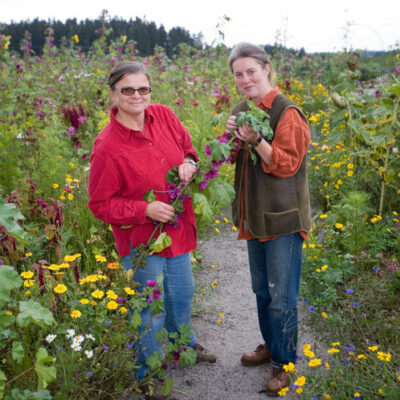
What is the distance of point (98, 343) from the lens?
94.7 inches

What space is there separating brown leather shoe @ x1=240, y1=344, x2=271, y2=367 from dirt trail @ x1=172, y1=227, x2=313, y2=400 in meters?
0.04

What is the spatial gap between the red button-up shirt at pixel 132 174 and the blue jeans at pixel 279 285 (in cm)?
48

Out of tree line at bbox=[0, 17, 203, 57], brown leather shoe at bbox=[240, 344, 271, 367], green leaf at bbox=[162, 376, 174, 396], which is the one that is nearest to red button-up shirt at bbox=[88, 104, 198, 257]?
green leaf at bbox=[162, 376, 174, 396]

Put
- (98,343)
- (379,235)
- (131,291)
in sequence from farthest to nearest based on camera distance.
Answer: (379,235), (98,343), (131,291)

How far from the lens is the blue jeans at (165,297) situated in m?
2.41

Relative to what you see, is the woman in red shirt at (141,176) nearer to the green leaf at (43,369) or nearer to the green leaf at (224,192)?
the green leaf at (224,192)

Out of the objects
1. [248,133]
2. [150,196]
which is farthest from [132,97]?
[248,133]

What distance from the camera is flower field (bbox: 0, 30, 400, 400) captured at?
2092mm

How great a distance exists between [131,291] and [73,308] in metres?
0.37

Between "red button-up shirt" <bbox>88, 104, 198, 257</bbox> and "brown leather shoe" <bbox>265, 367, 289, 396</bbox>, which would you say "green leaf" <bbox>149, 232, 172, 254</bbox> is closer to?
"red button-up shirt" <bbox>88, 104, 198, 257</bbox>

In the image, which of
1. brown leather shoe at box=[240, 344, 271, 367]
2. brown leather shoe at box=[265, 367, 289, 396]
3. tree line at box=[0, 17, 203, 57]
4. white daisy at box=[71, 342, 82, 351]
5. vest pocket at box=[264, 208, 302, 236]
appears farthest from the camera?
tree line at box=[0, 17, 203, 57]

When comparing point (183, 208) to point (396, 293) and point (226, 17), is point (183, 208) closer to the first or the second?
point (396, 293)

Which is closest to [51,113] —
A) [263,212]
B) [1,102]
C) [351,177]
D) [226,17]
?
[1,102]

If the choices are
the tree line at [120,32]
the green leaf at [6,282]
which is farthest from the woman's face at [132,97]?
the tree line at [120,32]
